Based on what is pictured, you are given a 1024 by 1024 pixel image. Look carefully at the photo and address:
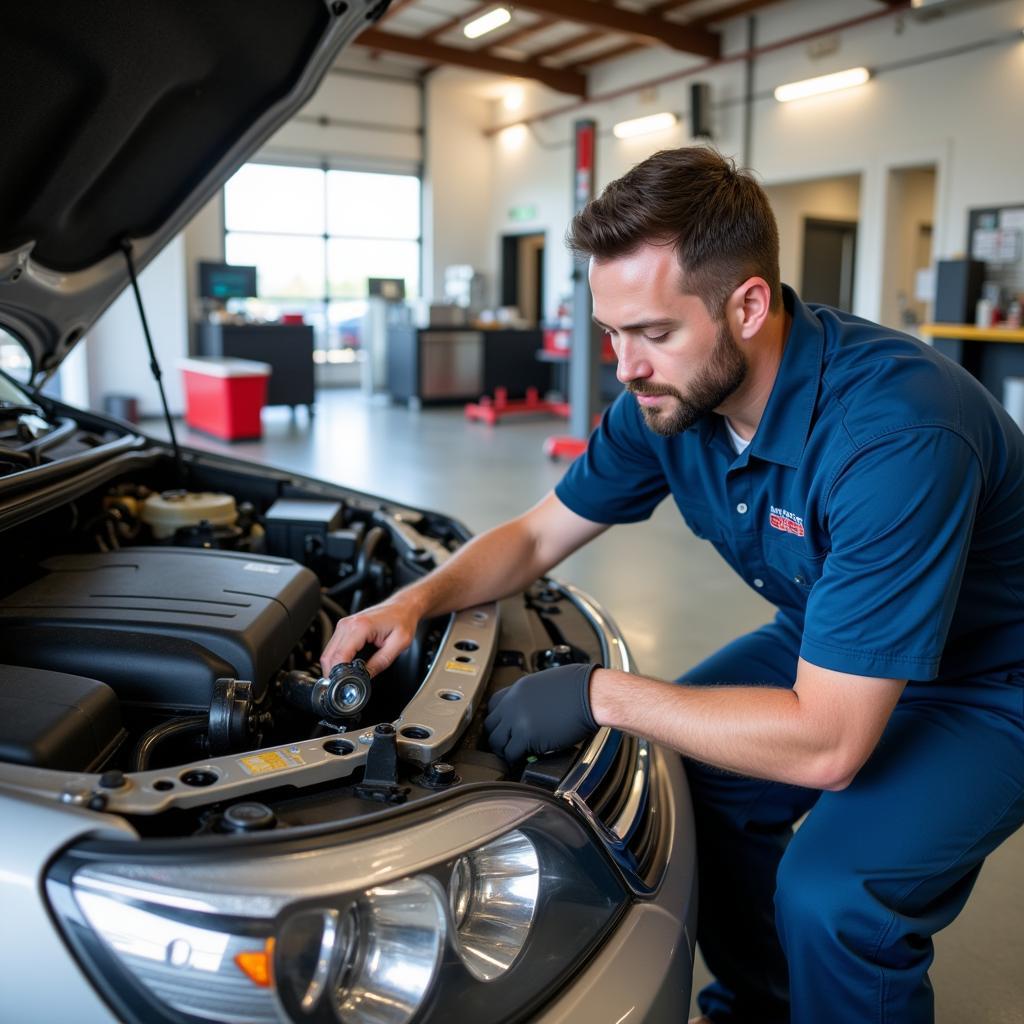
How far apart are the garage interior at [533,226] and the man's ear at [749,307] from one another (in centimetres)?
174

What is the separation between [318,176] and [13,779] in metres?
12.3

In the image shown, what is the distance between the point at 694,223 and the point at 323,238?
1180 centimetres

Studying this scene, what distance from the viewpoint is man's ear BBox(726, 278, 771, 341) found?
1224 millimetres

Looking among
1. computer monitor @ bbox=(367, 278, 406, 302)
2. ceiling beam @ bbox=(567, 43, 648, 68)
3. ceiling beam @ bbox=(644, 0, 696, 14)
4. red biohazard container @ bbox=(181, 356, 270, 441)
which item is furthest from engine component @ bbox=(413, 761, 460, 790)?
ceiling beam @ bbox=(567, 43, 648, 68)

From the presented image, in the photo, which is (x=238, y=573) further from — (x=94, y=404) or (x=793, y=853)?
(x=94, y=404)

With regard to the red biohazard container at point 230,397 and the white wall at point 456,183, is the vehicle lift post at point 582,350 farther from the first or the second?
the white wall at point 456,183

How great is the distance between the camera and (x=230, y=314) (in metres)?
9.30

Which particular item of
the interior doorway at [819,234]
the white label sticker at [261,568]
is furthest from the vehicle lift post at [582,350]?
the white label sticker at [261,568]

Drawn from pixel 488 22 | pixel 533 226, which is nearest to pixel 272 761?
pixel 488 22

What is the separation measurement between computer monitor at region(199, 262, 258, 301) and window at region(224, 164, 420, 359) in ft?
6.62

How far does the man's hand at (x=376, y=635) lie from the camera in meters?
1.23

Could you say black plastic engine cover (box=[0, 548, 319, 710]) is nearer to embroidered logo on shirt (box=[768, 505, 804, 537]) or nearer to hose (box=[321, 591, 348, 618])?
hose (box=[321, 591, 348, 618])

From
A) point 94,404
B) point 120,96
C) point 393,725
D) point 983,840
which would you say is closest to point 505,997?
point 393,725

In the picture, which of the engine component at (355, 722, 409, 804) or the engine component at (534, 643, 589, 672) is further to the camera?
the engine component at (534, 643, 589, 672)
